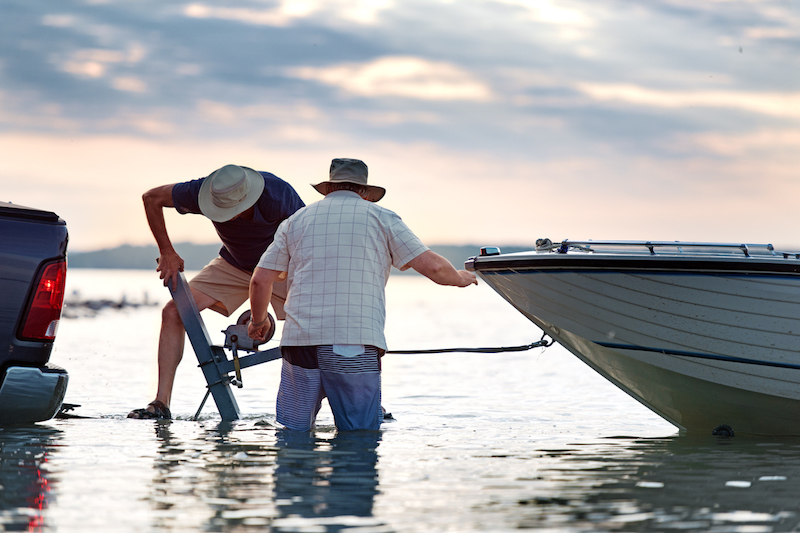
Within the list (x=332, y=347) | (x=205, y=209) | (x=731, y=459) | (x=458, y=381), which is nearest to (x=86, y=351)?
(x=458, y=381)

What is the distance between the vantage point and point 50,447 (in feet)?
17.1

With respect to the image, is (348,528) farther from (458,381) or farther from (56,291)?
(458,381)

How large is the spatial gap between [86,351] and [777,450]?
12.8 metres

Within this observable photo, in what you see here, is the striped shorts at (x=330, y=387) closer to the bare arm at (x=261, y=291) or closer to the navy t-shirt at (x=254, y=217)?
the bare arm at (x=261, y=291)

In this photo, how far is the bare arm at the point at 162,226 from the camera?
657 cm

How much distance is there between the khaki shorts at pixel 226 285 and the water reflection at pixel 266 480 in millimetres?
1140

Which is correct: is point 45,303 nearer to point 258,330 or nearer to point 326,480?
point 258,330

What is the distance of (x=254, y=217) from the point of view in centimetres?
648

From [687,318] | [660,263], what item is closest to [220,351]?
[660,263]

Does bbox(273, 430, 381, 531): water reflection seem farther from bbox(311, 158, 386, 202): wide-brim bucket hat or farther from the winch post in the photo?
bbox(311, 158, 386, 202): wide-brim bucket hat

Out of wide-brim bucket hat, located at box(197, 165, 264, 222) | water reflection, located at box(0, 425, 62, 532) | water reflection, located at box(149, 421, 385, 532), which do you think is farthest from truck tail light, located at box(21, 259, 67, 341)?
wide-brim bucket hat, located at box(197, 165, 264, 222)

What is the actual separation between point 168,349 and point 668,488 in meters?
3.60

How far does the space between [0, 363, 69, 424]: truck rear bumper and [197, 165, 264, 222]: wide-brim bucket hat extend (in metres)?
1.50

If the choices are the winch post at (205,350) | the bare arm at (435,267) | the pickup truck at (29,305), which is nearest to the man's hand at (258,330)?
the winch post at (205,350)
